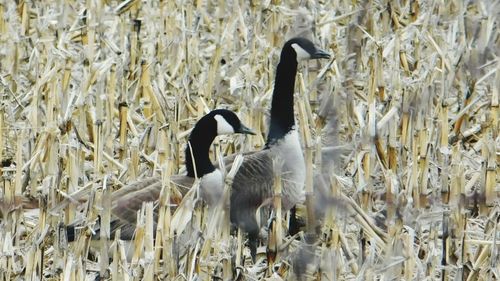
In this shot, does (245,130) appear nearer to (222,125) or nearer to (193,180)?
(222,125)

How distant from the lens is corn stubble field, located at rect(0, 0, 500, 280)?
4469 mm

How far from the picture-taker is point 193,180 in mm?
5363

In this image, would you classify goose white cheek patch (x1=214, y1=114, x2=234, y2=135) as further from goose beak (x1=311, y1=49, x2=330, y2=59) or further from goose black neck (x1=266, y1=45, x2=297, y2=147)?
goose beak (x1=311, y1=49, x2=330, y2=59)

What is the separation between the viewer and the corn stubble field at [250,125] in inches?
176

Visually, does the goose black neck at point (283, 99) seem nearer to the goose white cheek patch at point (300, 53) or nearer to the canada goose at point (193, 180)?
the goose white cheek patch at point (300, 53)

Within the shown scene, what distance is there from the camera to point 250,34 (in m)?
7.36

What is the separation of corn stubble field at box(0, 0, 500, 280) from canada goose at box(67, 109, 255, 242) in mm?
116

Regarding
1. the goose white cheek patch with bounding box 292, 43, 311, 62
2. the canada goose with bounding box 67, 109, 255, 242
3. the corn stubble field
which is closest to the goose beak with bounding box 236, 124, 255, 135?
the canada goose with bounding box 67, 109, 255, 242

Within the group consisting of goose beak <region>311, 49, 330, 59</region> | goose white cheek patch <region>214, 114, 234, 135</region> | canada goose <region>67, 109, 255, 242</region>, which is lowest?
canada goose <region>67, 109, 255, 242</region>

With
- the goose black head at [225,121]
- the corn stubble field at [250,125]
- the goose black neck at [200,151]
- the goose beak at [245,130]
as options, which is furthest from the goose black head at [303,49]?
the goose black neck at [200,151]

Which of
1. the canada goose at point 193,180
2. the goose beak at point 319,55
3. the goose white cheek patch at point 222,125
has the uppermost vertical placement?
the goose beak at point 319,55

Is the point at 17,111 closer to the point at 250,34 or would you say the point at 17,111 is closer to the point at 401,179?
the point at 250,34

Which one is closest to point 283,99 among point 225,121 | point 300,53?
point 300,53

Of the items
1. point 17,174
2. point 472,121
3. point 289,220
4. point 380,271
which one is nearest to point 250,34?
point 472,121
